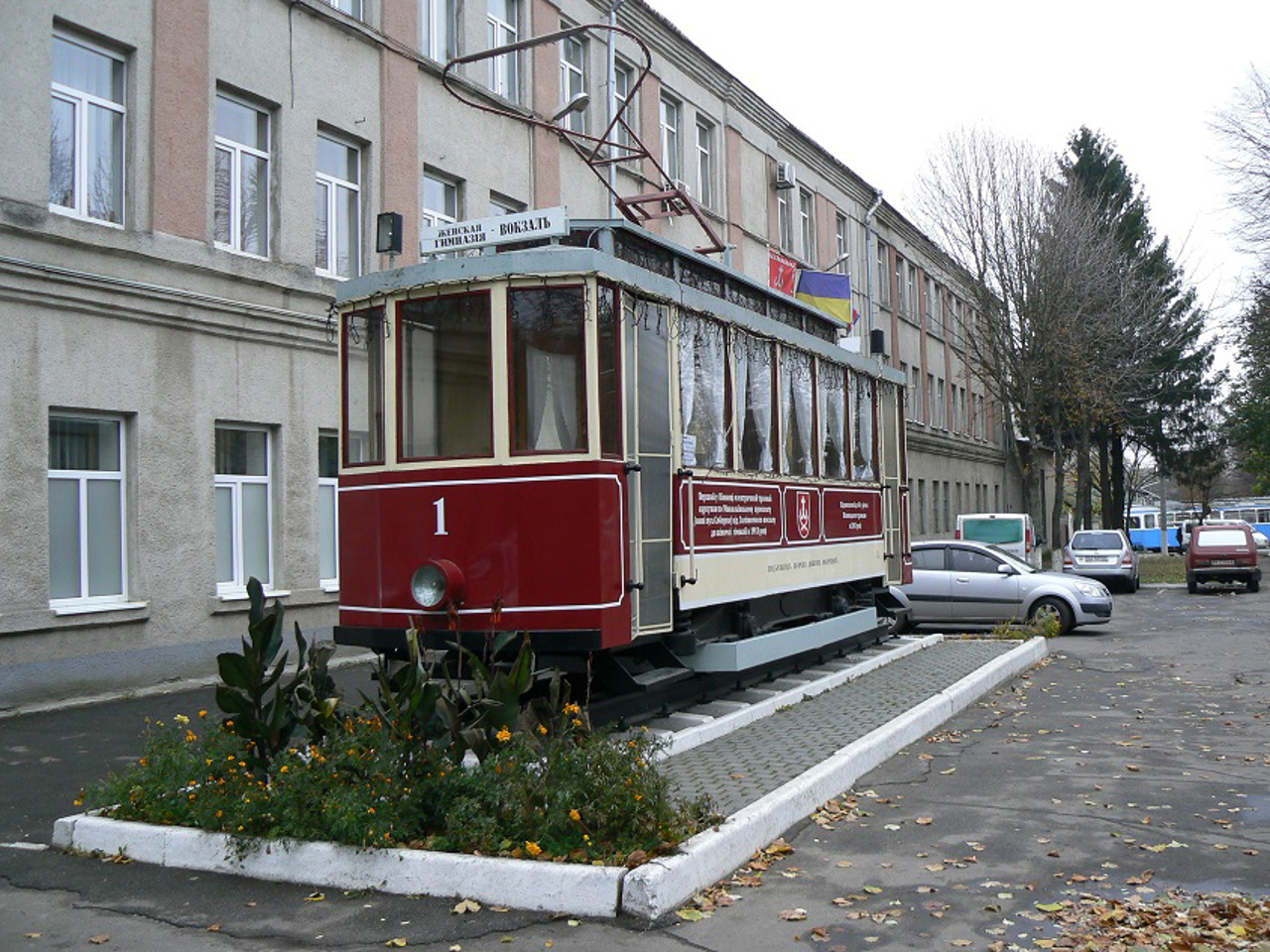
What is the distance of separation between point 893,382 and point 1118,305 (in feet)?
78.6

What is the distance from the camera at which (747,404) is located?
1148 cm

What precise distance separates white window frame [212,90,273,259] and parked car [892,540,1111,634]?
11048 millimetres

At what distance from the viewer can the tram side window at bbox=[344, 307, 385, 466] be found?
374 inches

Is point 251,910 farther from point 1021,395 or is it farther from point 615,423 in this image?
point 1021,395

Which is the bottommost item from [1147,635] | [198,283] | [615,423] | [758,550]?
[1147,635]

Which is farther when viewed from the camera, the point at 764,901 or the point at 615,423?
the point at 615,423

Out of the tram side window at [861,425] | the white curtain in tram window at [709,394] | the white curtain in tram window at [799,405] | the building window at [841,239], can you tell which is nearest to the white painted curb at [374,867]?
the white curtain in tram window at [709,394]

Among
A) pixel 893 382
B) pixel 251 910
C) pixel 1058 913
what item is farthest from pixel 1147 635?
pixel 251 910

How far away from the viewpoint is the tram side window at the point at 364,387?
949 cm

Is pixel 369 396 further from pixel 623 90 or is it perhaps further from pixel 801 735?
pixel 623 90

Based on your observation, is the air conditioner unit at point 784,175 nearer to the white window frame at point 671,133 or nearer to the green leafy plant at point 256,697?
the white window frame at point 671,133

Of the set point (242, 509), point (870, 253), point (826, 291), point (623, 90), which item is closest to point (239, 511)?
point (242, 509)

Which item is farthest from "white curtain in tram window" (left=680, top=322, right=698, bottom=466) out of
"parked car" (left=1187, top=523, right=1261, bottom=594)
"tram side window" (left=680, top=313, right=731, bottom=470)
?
"parked car" (left=1187, top=523, right=1261, bottom=594)

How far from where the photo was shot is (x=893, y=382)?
1647 centimetres
